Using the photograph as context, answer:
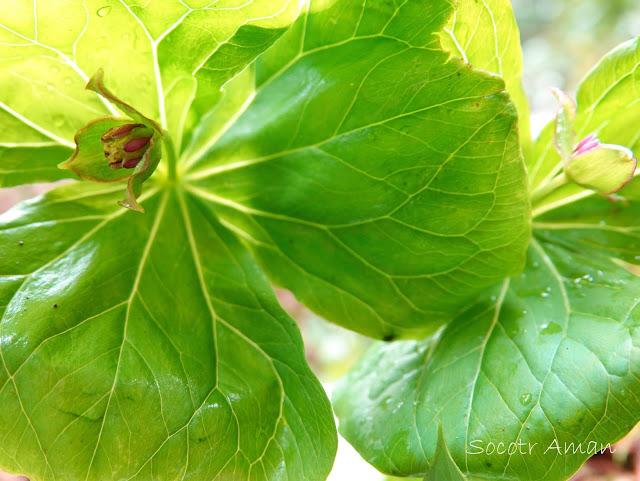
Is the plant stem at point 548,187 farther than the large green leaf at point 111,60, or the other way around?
the plant stem at point 548,187

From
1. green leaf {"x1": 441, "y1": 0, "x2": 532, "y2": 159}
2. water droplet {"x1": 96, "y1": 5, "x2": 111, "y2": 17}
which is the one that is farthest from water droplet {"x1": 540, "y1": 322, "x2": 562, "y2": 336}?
water droplet {"x1": 96, "y1": 5, "x2": 111, "y2": 17}

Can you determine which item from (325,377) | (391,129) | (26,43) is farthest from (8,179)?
(325,377)

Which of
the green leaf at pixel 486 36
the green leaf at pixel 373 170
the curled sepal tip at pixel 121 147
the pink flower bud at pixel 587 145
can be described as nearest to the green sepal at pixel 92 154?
the curled sepal tip at pixel 121 147

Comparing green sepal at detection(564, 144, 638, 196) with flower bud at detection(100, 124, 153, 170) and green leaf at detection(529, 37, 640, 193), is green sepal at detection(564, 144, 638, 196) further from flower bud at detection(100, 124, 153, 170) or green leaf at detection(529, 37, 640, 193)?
flower bud at detection(100, 124, 153, 170)

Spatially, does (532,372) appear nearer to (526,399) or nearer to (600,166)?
(526,399)

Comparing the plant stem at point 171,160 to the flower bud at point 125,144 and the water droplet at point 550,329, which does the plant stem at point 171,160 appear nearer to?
the flower bud at point 125,144

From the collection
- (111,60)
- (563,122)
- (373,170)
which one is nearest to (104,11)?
(111,60)
